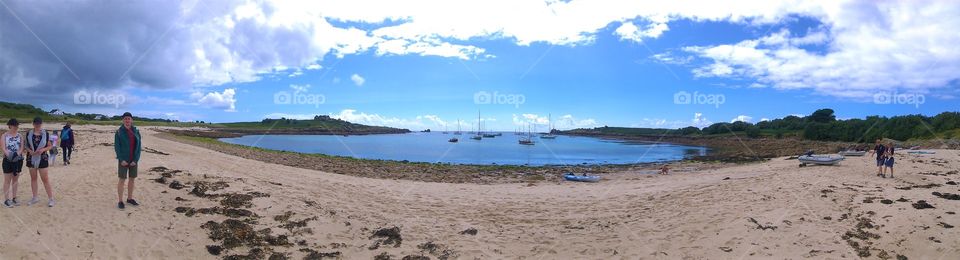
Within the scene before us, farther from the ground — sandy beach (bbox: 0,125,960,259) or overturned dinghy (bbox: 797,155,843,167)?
overturned dinghy (bbox: 797,155,843,167)

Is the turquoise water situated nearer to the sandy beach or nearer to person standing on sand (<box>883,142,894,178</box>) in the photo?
person standing on sand (<box>883,142,894,178</box>)

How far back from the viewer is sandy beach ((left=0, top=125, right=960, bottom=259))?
842 cm

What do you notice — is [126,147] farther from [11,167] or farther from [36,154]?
[11,167]

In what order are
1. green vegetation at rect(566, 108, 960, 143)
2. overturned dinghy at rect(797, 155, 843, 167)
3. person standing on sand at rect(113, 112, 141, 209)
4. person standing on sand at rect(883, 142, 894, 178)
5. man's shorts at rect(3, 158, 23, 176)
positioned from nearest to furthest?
man's shorts at rect(3, 158, 23, 176) < person standing on sand at rect(113, 112, 141, 209) < person standing on sand at rect(883, 142, 894, 178) < overturned dinghy at rect(797, 155, 843, 167) < green vegetation at rect(566, 108, 960, 143)

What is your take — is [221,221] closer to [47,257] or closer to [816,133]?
[47,257]

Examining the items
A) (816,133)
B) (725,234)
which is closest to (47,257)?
(725,234)

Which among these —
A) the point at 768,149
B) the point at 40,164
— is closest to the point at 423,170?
the point at 40,164

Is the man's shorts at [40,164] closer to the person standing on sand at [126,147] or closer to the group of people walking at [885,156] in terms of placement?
the person standing on sand at [126,147]

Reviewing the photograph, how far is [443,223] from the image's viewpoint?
39.3 ft

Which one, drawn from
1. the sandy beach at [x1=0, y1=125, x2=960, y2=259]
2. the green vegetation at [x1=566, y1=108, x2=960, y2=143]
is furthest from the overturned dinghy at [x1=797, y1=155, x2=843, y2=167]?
the green vegetation at [x1=566, y1=108, x2=960, y2=143]

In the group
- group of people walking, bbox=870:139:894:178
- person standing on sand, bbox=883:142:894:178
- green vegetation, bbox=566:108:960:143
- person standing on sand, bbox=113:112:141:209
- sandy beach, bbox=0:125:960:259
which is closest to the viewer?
sandy beach, bbox=0:125:960:259

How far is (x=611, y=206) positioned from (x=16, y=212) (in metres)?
14.1

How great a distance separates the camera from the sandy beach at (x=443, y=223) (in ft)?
27.6

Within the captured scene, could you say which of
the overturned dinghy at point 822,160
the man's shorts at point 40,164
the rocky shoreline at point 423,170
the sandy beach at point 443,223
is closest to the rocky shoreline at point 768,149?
the rocky shoreline at point 423,170
